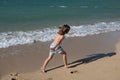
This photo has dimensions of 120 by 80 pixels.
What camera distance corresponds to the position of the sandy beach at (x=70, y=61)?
7.31m

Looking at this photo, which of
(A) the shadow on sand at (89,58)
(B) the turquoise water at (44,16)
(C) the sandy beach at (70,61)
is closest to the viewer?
(C) the sandy beach at (70,61)

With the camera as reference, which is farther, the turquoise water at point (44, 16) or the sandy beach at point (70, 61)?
the turquoise water at point (44, 16)

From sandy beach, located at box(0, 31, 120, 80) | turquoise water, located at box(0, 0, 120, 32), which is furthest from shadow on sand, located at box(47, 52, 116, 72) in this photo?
turquoise water, located at box(0, 0, 120, 32)

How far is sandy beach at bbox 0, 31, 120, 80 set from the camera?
7312mm

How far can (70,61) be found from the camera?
27.9 feet

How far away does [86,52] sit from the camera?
9.57 meters

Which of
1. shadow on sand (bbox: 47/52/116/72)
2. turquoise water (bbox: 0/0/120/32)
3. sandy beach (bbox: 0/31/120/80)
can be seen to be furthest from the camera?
turquoise water (bbox: 0/0/120/32)

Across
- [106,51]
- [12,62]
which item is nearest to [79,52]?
[106,51]

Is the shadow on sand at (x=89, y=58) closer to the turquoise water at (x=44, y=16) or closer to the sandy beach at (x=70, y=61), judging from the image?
the sandy beach at (x=70, y=61)

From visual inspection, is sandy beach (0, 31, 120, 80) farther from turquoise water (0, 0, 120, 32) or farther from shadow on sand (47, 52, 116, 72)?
turquoise water (0, 0, 120, 32)

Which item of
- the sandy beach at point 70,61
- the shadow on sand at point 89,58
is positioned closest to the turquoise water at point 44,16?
the sandy beach at point 70,61

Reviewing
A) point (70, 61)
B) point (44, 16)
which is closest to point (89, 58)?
point (70, 61)

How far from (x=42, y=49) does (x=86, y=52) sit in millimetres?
1613

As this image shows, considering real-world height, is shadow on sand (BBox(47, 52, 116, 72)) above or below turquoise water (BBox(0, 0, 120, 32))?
above
